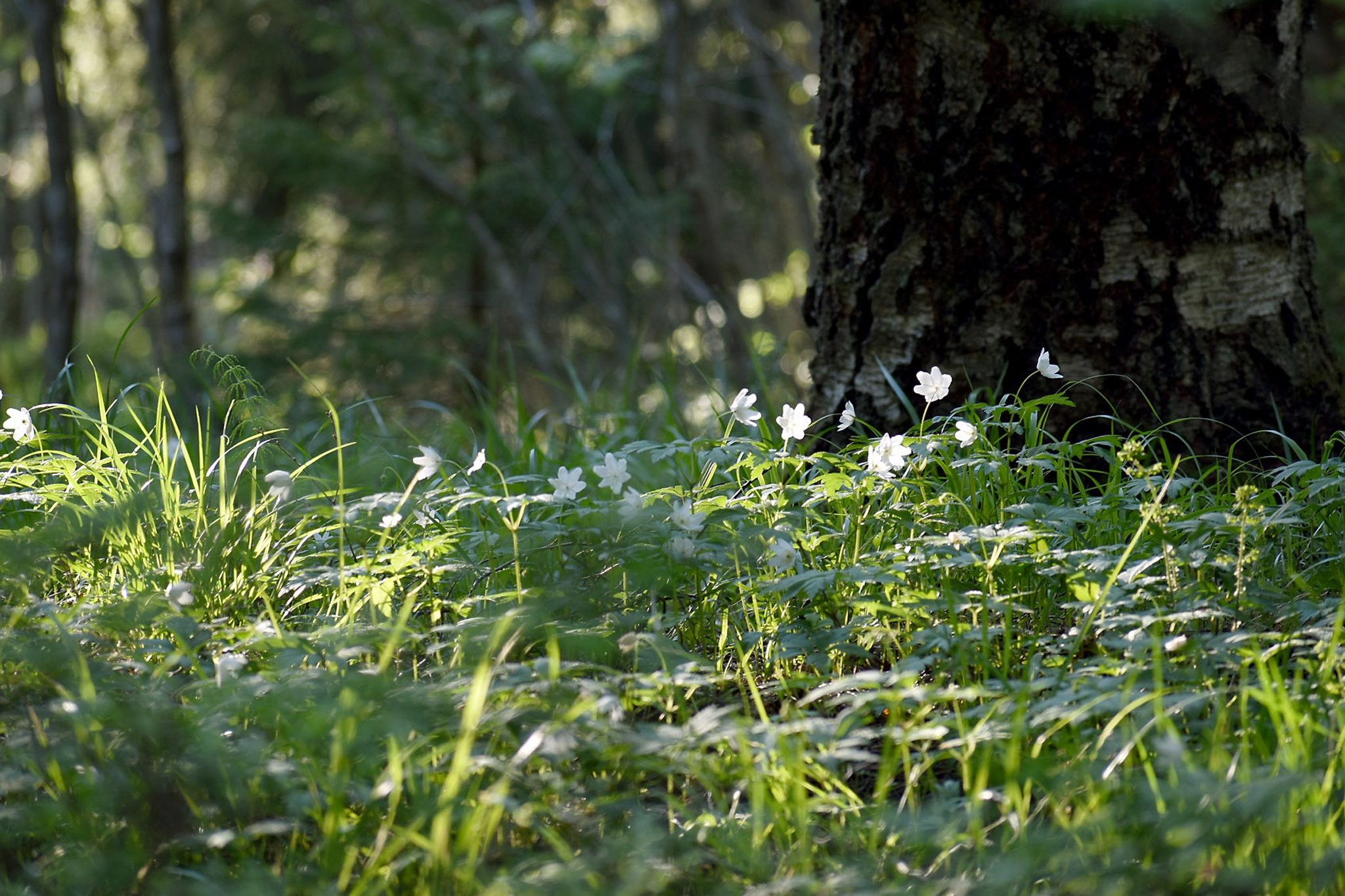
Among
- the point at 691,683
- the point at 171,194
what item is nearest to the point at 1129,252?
the point at 691,683

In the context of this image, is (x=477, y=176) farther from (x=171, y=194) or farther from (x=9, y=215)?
(x=9, y=215)

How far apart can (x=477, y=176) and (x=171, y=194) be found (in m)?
3.41

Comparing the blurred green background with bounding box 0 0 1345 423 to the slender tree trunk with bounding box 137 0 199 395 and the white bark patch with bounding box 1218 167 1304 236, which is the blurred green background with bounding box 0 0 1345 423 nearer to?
the slender tree trunk with bounding box 137 0 199 395

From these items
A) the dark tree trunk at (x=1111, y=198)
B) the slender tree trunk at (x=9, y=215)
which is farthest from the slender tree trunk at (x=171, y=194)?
the slender tree trunk at (x=9, y=215)

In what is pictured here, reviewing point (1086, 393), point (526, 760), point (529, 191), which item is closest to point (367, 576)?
point (526, 760)

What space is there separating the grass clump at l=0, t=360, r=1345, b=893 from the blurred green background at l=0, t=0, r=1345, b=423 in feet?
8.14

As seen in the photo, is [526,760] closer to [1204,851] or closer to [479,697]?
[479,697]

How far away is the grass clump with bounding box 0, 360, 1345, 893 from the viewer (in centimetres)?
134

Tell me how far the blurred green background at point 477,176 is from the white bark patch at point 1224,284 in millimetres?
Result: 2078

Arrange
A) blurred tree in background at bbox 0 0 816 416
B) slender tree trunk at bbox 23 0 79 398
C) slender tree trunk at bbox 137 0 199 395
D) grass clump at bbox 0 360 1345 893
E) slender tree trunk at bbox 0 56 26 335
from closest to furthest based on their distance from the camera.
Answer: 1. grass clump at bbox 0 360 1345 893
2. slender tree trunk at bbox 23 0 79 398
3. slender tree trunk at bbox 137 0 199 395
4. blurred tree in background at bbox 0 0 816 416
5. slender tree trunk at bbox 0 56 26 335

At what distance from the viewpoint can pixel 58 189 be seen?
5301 mm

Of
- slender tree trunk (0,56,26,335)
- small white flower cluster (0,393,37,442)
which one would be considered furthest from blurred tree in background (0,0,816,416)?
small white flower cluster (0,393,37,442)

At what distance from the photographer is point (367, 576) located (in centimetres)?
195

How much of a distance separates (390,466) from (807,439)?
3.51 feet
